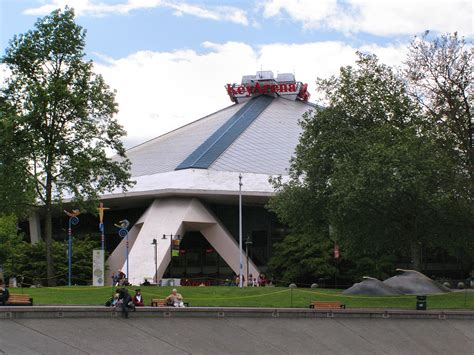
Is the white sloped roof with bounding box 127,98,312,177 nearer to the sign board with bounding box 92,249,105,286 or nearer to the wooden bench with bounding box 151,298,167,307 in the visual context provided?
the sign board with bounding box 92,249,105,286

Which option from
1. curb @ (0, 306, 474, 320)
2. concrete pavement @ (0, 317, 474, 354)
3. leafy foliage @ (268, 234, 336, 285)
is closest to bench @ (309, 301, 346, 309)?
curb @ (0, 306, 474, 320)

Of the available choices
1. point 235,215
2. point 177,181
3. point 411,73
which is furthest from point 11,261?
point 411,73

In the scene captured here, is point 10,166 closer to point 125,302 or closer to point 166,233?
point 125,302

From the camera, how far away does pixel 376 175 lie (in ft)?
123

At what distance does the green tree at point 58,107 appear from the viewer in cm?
4006

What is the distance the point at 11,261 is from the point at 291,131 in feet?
97.4

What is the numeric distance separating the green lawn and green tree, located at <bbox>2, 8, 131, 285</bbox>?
629 cm

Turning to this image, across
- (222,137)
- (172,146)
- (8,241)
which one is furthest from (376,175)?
(172,146)

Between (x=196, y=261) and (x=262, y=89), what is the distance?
2749 centimetres

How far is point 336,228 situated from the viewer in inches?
1674

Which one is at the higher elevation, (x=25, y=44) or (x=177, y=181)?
(x=25, y=44)

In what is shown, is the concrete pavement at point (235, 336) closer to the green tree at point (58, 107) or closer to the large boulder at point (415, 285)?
the large boulder at point (415, 285)

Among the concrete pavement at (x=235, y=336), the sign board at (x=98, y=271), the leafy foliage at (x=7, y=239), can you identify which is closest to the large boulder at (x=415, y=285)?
the concrete pavement at (x=235, y=336)

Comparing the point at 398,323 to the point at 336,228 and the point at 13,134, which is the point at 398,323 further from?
the point at 13,134
